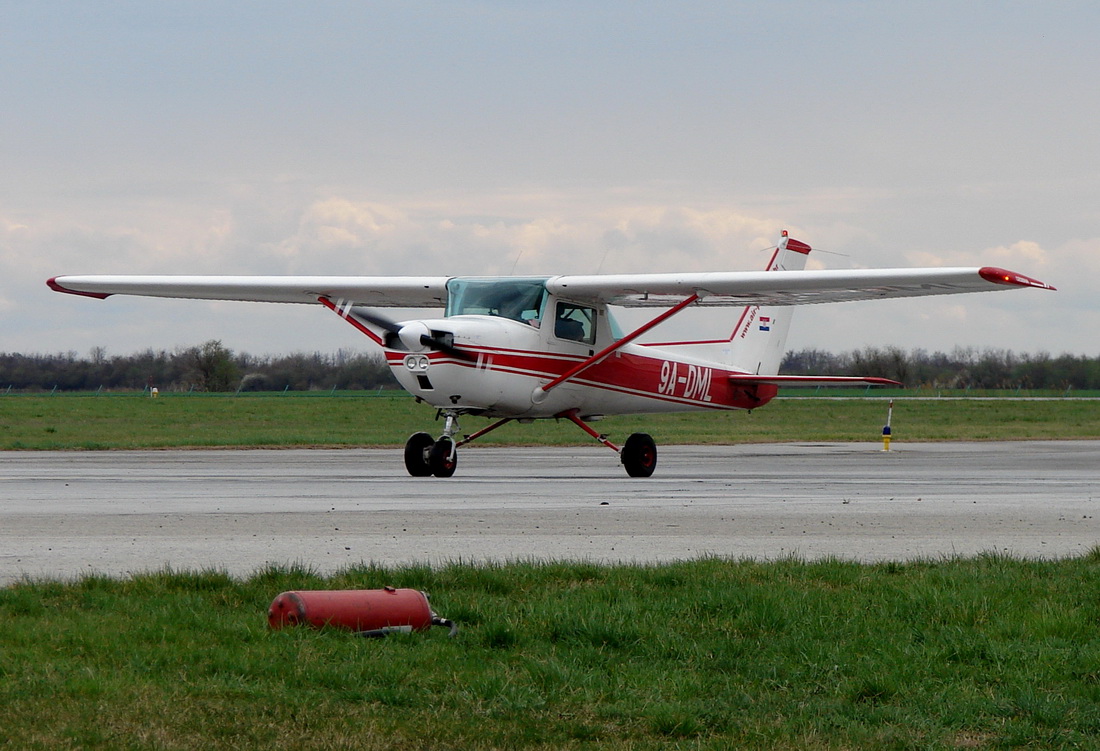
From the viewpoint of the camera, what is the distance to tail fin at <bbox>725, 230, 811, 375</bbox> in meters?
25.2

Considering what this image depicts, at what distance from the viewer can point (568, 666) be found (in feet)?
18.1

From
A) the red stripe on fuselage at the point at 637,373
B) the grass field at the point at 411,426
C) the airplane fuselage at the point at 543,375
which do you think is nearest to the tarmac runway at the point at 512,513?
the airplane fuselage at the point at 543,375

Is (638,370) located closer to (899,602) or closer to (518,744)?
(899,602)

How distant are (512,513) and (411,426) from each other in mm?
32325

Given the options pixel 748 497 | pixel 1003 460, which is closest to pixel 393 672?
pixel 748 497

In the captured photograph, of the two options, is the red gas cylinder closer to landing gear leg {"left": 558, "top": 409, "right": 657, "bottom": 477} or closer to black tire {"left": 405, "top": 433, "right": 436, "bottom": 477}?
black tire {"left": 405, "top": 433, "right": 436, "bottom": 477}

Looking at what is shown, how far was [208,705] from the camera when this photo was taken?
4.80 meters

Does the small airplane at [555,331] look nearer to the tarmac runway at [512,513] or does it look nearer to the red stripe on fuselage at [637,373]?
the red stripe on fuselage at [637,373]

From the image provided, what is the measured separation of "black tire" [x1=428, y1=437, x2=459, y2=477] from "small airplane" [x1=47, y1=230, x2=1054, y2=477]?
14mm

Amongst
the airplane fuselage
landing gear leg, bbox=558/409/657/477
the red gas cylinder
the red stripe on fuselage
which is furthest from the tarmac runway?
the red gas cylinder

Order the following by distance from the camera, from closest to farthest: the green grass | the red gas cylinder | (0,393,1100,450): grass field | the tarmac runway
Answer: the green grass
the red gas cylinder
the tarmac runway
(0,393,1100,450): grass field

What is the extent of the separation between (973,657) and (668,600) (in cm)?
174

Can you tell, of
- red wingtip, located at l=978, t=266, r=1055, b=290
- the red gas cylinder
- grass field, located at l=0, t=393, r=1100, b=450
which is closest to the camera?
the red gas cylinder

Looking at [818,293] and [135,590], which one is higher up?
[818,293]
